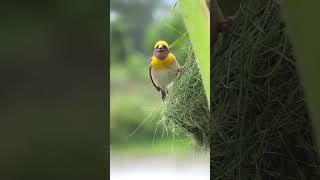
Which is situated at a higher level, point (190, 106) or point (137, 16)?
point (137, 16)

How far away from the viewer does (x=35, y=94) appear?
1.25m

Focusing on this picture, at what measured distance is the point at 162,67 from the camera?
4.26 ft

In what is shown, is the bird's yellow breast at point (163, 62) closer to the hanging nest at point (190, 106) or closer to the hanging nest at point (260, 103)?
the hanging nest at point (190, 106)

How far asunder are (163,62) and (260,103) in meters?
0.36

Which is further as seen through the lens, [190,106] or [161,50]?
[161,50]

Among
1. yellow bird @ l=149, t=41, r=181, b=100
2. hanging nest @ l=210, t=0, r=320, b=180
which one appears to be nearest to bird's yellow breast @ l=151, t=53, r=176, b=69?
yellow bird @ l=149, t=41, r=181, b=100

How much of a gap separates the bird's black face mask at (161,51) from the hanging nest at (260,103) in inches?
9.6

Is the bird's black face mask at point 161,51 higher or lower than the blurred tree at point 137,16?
lower

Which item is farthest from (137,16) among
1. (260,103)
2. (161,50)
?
(260,103)

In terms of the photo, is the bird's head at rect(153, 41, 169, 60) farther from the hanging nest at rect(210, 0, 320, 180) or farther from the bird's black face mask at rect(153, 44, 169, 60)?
the hanging nest at rect(210, 0, 320, 180)

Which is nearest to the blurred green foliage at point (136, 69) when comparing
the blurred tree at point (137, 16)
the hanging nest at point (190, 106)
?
the blurred tree at point (137, 16)

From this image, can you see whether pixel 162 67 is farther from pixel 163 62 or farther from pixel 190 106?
pixel 190 106

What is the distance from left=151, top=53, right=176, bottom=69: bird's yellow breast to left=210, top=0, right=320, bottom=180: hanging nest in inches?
8.5

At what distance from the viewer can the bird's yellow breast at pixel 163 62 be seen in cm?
128
